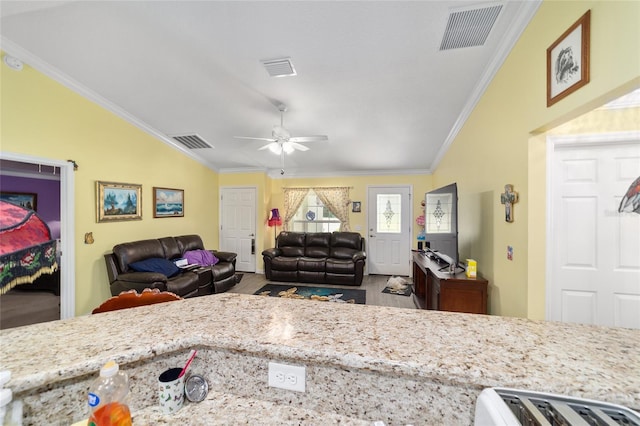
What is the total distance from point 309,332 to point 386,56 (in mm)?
2390

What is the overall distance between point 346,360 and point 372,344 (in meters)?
0.10

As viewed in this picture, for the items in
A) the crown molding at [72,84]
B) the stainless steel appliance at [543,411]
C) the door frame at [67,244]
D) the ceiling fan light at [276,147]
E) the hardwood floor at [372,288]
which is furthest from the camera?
the hardwood floor at [372,288]

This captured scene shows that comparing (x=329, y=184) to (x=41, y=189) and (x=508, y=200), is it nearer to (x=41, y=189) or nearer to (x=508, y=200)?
(x=508, y=200)

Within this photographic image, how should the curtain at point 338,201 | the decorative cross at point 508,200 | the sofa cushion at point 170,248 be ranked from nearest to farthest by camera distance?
the decorative cross at point 508,200 → the sofa cushion at point 170,248 → the curtain at point 338,201

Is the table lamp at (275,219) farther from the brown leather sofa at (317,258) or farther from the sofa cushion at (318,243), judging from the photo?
the sofa cushion at (318,243)

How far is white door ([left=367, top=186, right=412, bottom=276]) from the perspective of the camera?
17.8ft

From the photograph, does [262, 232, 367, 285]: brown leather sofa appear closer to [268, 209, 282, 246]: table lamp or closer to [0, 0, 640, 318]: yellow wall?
[268, 209, 282, 246]: table lamp

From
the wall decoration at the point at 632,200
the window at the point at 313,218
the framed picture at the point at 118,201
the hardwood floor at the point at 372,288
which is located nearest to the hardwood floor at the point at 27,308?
the framed picture at the point at 118,201

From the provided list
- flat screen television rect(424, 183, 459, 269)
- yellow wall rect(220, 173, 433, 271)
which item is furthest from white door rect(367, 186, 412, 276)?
flat screen television rect(424, 183, 459, 269)

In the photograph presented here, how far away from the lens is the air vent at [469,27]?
1.77 meters

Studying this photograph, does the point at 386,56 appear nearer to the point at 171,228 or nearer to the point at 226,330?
the point at 226,330

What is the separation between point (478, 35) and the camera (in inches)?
77.3

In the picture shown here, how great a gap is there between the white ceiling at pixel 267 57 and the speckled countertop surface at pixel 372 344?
204cm

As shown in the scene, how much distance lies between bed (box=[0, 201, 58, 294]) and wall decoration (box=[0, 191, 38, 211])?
1.05m
